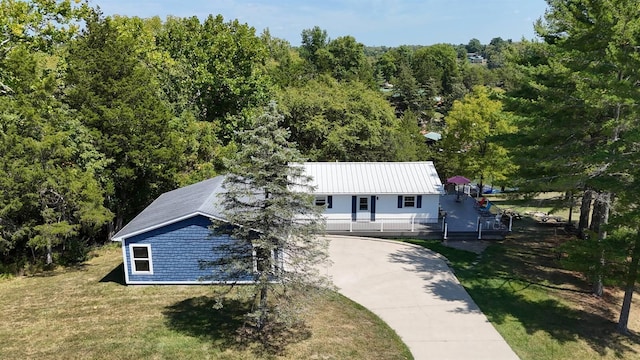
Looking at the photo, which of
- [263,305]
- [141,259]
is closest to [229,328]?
[263,305]

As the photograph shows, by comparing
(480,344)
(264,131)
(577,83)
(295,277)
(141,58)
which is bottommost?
(480,344)

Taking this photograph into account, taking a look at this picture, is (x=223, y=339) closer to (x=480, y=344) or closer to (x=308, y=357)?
(x=308, y=357)

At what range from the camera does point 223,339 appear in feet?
45.0

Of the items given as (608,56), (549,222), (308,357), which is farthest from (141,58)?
(549,222)

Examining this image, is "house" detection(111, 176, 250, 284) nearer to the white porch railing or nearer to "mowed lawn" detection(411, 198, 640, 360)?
the white porch railing

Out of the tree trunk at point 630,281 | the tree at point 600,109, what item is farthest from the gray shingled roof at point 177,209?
the tree trunk at point 630,281

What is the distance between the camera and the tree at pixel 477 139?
29547mm

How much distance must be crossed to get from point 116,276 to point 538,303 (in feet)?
57.9

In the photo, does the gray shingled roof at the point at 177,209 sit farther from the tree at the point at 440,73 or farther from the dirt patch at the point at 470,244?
the tree at the point at 440,73

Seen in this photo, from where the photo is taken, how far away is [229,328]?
47.3ft

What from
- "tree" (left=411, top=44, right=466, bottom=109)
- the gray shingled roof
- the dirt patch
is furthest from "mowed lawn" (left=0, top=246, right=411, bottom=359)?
"tree" (left=411, top=44, right=466, bottom=109)

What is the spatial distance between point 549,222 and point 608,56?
15.5 metres

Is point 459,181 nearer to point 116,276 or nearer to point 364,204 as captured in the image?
point 364,204

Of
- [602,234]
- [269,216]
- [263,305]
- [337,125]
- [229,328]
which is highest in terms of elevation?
[337,125]
